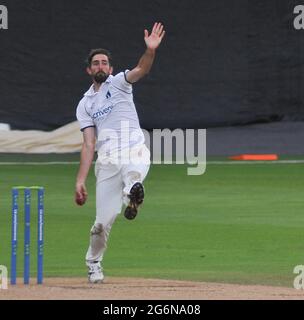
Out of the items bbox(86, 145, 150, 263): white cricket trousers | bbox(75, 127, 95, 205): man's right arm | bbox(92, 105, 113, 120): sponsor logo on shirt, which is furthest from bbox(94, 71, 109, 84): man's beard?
bbox(86, 145, 150, 263): white cricket trousers

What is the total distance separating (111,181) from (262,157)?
1330 centimetres

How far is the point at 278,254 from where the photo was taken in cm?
1451

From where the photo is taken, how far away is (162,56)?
2592 cm

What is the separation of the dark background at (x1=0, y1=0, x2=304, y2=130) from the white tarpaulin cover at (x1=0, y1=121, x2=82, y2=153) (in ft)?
1.27

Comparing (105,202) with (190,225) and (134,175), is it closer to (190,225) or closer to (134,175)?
(134,175)

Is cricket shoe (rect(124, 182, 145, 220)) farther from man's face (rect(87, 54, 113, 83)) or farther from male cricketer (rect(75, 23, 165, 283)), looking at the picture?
man's face (rect(87, 54, 113, 83))

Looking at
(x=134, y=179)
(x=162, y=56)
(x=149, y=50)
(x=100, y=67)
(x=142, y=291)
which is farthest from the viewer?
(x=162, y=56)

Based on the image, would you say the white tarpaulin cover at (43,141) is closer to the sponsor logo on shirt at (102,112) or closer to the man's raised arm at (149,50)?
the sponsor logo on shirt at (102,112)

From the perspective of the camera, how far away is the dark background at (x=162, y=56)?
25.8 m

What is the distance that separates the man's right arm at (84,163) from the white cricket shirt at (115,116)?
0.08 m

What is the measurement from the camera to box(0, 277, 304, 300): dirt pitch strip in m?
10.9

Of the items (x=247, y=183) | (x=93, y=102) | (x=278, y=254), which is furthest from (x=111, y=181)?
(x=247, y=183)

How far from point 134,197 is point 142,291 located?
0.95 meters

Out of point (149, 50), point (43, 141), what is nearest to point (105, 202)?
point (149, 50)
